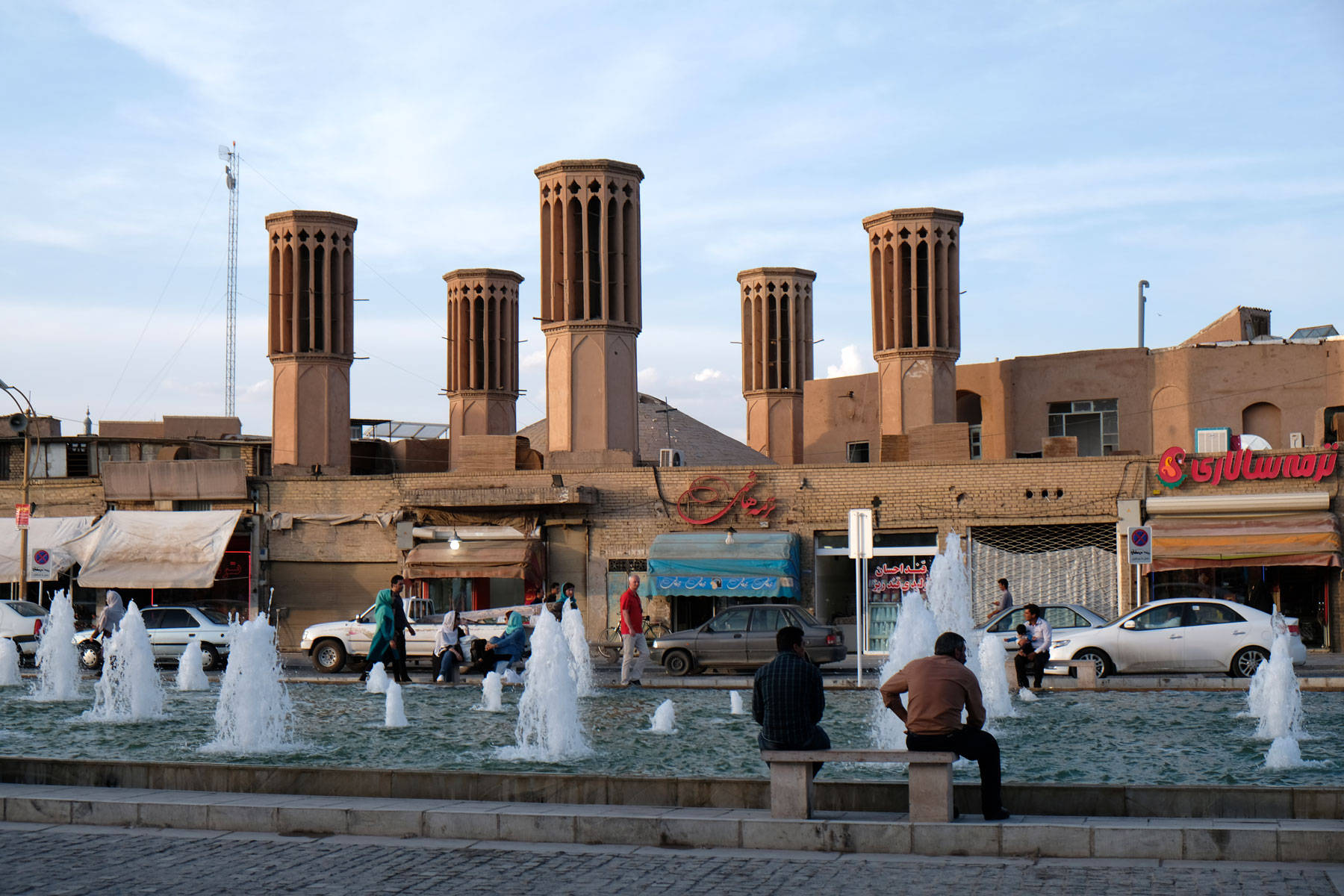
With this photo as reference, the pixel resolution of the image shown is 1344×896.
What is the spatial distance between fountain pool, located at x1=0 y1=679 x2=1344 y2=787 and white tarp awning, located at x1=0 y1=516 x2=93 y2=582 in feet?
53.5

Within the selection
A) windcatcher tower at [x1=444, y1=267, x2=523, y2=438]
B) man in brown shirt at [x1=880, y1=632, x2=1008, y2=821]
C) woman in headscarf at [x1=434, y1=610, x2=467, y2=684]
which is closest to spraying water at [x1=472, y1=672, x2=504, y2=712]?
woman in headscarf at [x1=434, y1=610, x2=467, y2=684]

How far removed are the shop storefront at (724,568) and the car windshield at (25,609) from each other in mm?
12807

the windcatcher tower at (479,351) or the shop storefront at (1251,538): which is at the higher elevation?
the windcatcher tower at (479,351)

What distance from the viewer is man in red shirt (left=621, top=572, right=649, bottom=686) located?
23266mm

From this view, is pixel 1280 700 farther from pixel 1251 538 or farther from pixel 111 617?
pixel 111 617

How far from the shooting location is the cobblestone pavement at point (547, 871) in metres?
8.66

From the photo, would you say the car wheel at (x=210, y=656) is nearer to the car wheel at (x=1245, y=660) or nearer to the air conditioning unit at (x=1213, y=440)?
the car wheel at (x=1245, y=660)

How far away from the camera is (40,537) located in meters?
38.5

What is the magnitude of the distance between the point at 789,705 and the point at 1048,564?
916 inches

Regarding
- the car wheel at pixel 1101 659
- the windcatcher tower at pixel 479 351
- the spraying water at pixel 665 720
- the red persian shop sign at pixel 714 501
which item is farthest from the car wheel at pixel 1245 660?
the windcatcher tower at pixel 479 351

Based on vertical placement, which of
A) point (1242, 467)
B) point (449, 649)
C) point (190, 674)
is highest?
point (1242, 467)

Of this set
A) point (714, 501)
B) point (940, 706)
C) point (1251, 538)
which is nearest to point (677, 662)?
point (714, 501)

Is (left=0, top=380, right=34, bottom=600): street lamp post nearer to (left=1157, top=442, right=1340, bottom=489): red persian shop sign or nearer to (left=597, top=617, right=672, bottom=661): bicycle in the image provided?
(left=597, top=617, right=672, bottom=661): bicycle

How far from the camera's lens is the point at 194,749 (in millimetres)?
15633
